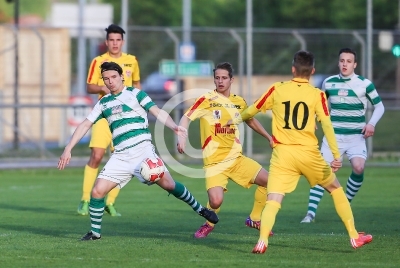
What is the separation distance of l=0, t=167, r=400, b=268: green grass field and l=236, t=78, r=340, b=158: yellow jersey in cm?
114

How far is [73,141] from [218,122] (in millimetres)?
1908

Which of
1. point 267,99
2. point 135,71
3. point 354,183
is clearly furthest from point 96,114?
point 354,183

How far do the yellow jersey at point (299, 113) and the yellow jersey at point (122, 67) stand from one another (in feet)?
13.9

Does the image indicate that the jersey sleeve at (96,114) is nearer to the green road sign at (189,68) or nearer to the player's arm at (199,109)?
the player's arm at (199,109)

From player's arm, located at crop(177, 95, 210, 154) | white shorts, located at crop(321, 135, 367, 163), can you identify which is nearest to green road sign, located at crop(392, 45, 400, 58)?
white shorts, located at crop(321, 135, 367, 163)

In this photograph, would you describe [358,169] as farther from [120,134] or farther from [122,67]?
[120,134]

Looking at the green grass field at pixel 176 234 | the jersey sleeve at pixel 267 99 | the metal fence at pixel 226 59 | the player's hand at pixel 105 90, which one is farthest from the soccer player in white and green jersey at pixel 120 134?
the metal fence at pixel 226 59

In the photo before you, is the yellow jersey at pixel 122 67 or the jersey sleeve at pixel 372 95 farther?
the yellow jersey at pixel 122 67

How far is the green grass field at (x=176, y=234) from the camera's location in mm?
9281

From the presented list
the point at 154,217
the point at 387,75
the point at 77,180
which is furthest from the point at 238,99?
the point at 387,75

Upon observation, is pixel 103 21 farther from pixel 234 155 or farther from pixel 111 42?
pixel 234 155

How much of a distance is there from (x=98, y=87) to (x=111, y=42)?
25.8 inches

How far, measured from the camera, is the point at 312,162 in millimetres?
9727

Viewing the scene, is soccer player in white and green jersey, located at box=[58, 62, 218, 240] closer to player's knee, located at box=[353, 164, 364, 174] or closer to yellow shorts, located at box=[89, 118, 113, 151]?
yellow shorts, located at box=[89, 118, 113, 151]
